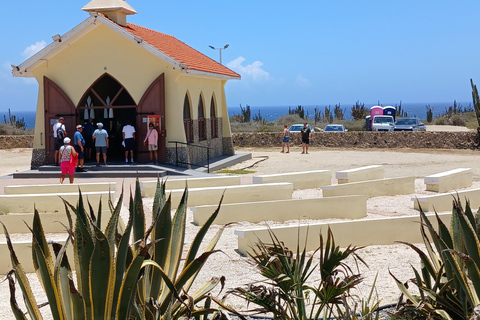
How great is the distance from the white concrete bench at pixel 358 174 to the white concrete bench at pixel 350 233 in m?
6.15

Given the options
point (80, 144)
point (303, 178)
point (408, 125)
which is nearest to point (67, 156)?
point (80, 144)

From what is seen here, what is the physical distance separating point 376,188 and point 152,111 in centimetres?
835

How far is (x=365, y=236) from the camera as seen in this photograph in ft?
35.4

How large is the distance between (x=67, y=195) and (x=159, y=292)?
8438 millimetres

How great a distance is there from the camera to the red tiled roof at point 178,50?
22.1 m

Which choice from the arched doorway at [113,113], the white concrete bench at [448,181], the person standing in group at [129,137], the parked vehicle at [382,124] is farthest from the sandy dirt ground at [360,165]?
the parked vehicle at [382,124]

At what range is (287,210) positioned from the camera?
42.6 feet

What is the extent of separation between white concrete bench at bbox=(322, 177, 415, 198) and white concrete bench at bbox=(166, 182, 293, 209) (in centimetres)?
117

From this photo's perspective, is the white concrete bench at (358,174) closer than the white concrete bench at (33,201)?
No

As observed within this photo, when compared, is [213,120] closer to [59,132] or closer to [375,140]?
[59,132]

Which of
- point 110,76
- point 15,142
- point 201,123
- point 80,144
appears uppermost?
point 110,76

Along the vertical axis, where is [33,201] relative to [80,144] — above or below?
below

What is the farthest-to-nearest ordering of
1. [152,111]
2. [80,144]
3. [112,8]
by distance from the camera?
[112,8] → [152,111] → [80,144]

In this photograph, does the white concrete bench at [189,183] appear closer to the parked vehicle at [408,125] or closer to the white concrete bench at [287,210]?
the white concrete bench at [287,210]
